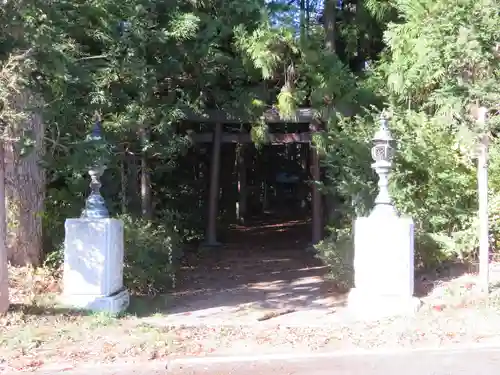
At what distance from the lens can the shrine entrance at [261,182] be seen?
671 inches

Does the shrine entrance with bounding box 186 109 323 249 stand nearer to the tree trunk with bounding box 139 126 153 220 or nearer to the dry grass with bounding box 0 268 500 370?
the tree trunk with bounding box 139 126 153 220

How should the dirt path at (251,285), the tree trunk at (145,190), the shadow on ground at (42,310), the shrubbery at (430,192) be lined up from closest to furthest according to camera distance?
the shadow on ground at (42,310), the dirt path at (251,285), the shrubbery at (430,192), the tree trunk at (145,190)

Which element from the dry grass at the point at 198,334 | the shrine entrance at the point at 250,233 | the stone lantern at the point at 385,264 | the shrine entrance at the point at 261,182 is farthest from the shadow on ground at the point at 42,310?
the shrine entrance at the point at 261,182

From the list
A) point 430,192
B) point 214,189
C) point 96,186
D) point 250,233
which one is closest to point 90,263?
point 96,186

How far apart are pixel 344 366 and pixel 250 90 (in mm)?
9240

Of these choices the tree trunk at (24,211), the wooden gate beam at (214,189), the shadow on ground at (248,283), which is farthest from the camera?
the wooden gate beam at (214,189)

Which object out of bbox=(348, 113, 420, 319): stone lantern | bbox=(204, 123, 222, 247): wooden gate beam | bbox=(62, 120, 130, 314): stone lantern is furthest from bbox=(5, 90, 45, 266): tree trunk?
bbox=(204, 123, 222, 247): wooden gate beam

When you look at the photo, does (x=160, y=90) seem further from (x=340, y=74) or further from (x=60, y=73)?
(x=60, y=73)

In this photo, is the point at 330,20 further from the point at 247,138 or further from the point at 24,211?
the point at 24,211

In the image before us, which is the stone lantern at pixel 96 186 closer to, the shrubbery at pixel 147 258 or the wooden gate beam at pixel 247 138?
the shrubbery at pixel 147 258

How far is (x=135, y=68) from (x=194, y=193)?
839 cm

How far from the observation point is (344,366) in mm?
5750

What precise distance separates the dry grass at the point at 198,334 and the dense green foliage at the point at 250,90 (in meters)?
2.21

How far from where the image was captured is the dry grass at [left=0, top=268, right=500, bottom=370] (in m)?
6.11
